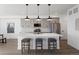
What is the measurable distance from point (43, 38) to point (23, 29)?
156 inches

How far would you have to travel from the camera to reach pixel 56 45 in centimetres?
625

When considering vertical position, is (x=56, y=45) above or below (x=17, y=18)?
below

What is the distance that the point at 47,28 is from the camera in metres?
9.95

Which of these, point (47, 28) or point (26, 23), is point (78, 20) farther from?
point (26, 23)

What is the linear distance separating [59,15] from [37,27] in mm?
1945

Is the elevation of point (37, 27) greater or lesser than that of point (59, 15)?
lesser

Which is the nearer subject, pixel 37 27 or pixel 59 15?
pixel 59 15

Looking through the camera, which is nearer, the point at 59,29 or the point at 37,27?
the point at 59,29
